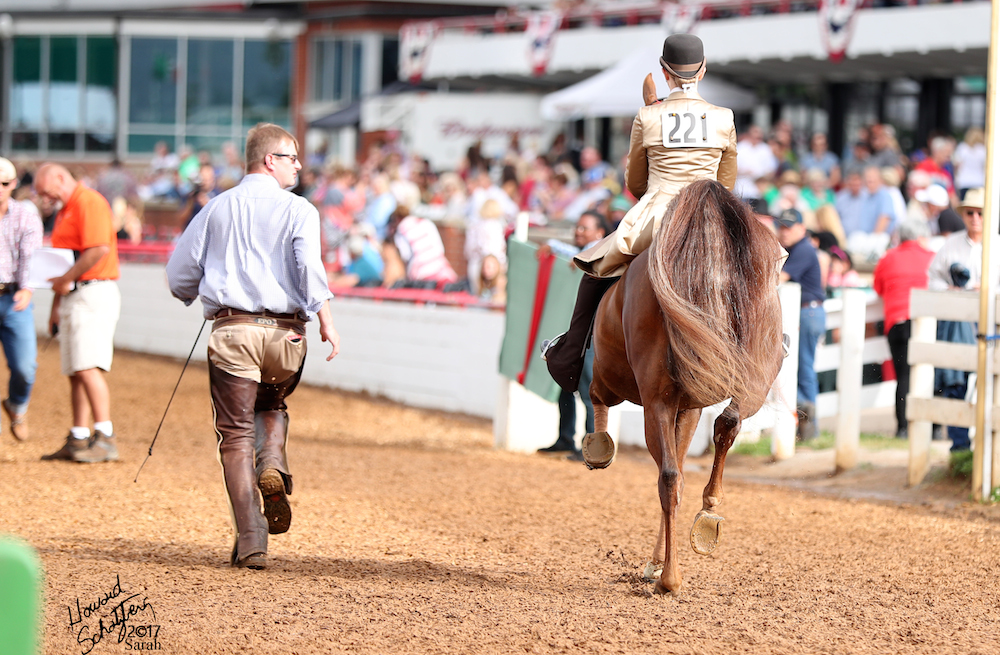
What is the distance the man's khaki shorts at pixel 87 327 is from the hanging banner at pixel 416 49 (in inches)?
827

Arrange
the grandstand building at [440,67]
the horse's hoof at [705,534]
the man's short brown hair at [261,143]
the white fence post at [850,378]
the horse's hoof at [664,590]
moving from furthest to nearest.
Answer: the grandstand building at [440,67]
the white fence post at [850,378]
the man's short brown hair at [261,143]
the horse's hoof at [664,590]
the horse's hoof at [705,534]

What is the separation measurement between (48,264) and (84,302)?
376 mm

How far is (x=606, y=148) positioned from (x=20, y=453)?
18216mm

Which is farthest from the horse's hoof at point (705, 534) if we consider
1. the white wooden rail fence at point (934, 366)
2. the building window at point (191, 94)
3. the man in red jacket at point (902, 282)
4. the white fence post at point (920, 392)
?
the building window at point (191, 94)

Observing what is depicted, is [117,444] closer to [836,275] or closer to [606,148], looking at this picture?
[836,275]

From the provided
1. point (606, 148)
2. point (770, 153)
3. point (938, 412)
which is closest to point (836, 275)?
point (938, 412)

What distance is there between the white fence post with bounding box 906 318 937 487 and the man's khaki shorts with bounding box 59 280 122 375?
5829mm

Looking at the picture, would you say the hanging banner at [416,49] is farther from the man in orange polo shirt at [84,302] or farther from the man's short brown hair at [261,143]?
the man's short brown hair at [261,143]

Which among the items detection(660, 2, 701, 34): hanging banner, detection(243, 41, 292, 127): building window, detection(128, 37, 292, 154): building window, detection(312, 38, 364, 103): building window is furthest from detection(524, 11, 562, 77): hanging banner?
detection(128, 37, 292, 154): building window

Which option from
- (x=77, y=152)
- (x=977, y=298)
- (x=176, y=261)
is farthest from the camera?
(x=77, y=152)

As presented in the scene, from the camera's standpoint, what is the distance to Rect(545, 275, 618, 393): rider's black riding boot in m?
6.12

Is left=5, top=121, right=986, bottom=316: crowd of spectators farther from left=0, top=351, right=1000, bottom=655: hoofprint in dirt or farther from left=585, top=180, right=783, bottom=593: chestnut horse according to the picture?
left=585, top=180, right=783, bottom=593: chestnut horse

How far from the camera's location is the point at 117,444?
32.8 feet

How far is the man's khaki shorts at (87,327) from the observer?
8508 millimetres
